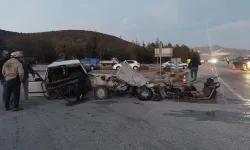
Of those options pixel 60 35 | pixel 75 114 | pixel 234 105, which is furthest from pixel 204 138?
pixel 60 35

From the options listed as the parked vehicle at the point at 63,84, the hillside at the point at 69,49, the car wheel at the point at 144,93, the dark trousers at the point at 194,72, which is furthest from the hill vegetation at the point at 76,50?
the car wheel at the point at 144,93

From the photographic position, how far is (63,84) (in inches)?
376

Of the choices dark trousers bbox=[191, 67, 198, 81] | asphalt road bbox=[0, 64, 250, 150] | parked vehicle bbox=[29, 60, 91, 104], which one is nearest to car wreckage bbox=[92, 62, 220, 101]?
parked vehicle bbox=[29, 60, 91, 104]

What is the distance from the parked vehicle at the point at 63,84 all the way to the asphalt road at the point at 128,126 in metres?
0.99

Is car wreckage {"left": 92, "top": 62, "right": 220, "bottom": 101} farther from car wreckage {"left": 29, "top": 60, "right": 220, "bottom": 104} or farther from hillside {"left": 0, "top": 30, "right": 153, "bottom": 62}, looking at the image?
hillside {"left": 0, "top": 30, "right": 153, "bottom": 62}

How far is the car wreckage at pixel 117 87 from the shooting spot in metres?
9.27

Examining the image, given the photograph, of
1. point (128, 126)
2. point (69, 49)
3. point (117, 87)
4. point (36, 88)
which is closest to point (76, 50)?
point (69, 49)

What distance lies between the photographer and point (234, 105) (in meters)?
8.42

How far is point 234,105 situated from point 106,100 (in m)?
4.20

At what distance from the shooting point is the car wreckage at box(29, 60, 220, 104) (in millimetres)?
9273

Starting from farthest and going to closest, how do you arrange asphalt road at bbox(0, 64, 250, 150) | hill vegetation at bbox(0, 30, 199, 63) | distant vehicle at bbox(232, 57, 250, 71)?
hill vegetation at bbox(0, 30, 199, 63), distant vehicle at bbox(232, 57, 250, 71), asphalt road at bbox(0, 64, 250, 150)

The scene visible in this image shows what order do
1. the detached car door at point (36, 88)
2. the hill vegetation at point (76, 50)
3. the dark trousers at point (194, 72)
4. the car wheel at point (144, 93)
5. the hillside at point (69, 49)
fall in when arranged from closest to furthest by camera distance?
the car wheel at point (144, 93), the detached car door at point (36, 88), the dark trousers at point (194, 72), the hillside at point (69, 49), the hill vegetation at point (76, 50)

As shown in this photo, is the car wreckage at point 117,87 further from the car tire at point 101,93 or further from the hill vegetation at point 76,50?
the hill vegetation at point 76,50

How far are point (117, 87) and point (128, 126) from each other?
385 cm
